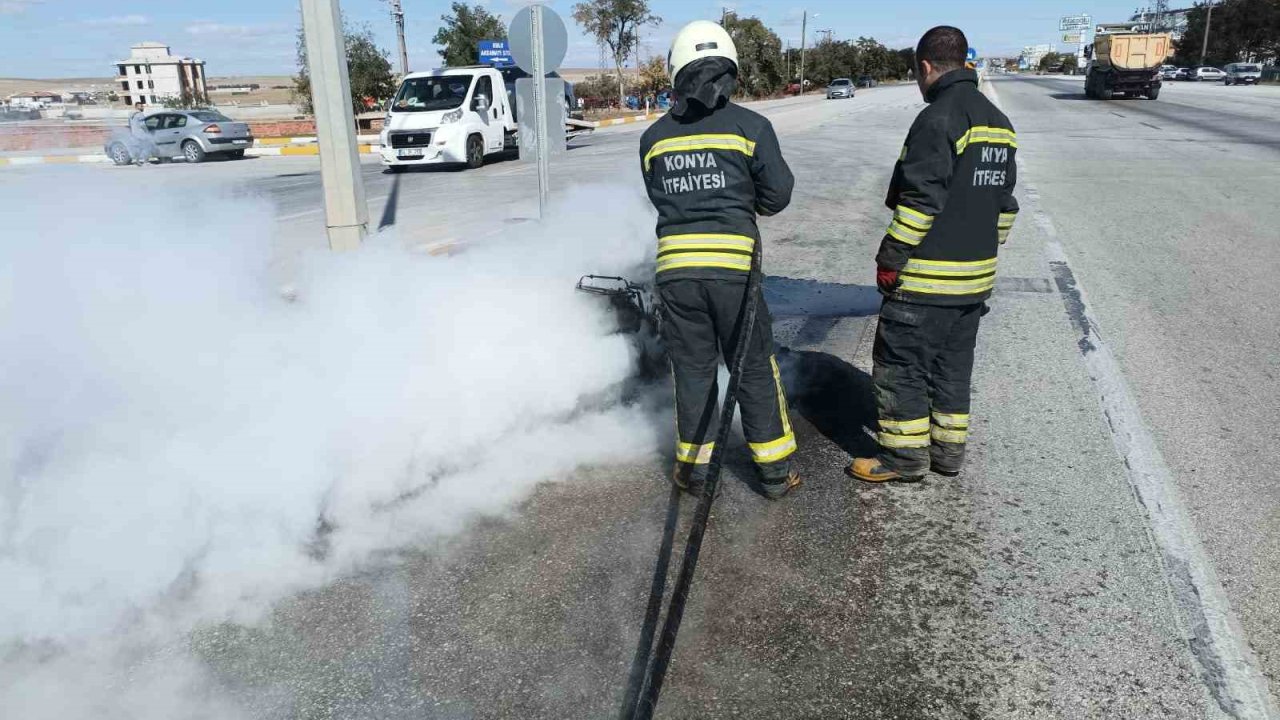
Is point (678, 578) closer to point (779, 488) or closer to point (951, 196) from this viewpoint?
point (779, 488)

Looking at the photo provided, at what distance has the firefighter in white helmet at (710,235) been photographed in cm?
322

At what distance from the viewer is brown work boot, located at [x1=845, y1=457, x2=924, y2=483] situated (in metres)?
3.66

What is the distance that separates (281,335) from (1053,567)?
3071 millimetres

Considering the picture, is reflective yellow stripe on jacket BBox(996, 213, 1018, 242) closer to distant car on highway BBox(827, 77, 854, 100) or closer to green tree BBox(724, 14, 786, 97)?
distant car on highway BBox(827, 77, 854, 100)

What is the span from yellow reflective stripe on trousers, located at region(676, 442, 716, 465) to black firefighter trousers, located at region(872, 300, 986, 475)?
77 cm

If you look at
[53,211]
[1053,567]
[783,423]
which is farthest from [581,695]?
[53,211]

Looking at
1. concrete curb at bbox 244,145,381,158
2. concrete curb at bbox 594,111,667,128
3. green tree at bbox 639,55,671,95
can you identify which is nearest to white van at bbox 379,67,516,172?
concrete curb at bbox 244,145,381,158

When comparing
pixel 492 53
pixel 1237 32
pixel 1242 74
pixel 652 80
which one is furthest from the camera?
pixel 1237 32

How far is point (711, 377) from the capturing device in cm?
352

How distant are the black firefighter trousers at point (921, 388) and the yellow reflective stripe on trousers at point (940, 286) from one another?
9 centimetres

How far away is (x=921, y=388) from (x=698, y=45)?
5.53 feet

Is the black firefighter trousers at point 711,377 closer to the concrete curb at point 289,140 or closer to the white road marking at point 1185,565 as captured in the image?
the white road marking at point 1185,565

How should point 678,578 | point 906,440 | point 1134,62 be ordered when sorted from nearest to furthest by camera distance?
point 678,578 < point 906,440 < point 1134,62

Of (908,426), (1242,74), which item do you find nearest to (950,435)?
(908,426)
